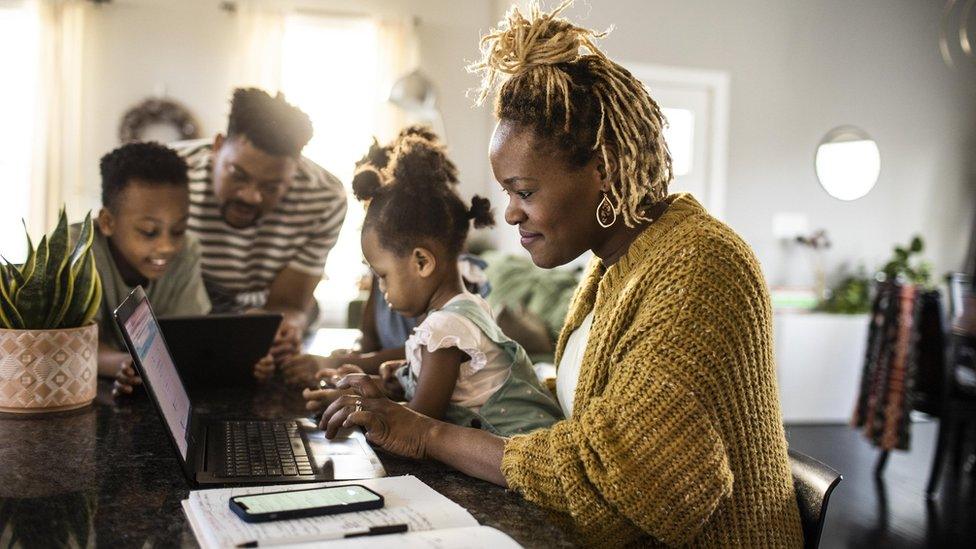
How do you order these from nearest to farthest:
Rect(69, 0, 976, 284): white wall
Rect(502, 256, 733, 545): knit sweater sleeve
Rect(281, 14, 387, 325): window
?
1. Rect(502, 256, 733, 545): knit sweater sleeve
2. Rect(69, 0, 976, 284): white wall
3. Rect(281, 14, 387, 325): window

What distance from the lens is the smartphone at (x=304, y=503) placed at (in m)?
0.96

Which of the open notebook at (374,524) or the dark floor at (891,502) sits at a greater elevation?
the open notebook at (374,524)

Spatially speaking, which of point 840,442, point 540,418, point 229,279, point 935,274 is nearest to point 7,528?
point 540,418

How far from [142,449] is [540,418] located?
661 millimetres

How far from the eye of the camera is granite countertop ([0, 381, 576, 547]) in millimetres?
979

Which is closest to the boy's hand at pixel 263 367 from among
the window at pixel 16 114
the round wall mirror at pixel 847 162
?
the window at pixel 16 114

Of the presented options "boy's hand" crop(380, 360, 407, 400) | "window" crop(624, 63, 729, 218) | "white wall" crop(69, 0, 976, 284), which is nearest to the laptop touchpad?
"boy's hand" crop(380, 360, 407, 400)

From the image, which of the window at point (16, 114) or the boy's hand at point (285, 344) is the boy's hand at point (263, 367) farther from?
the window at point (16, 114)

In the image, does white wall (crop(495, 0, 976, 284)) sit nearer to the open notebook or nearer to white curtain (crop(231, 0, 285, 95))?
white curtain (crop(231, 0, 285, 95))

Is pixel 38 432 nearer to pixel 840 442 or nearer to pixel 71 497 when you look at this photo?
pixel 71 497

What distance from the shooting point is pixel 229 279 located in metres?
2.66

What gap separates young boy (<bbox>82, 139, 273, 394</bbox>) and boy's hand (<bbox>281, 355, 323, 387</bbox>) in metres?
0.05

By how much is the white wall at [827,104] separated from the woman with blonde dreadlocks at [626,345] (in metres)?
4.81

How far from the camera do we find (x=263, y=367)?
195cm
